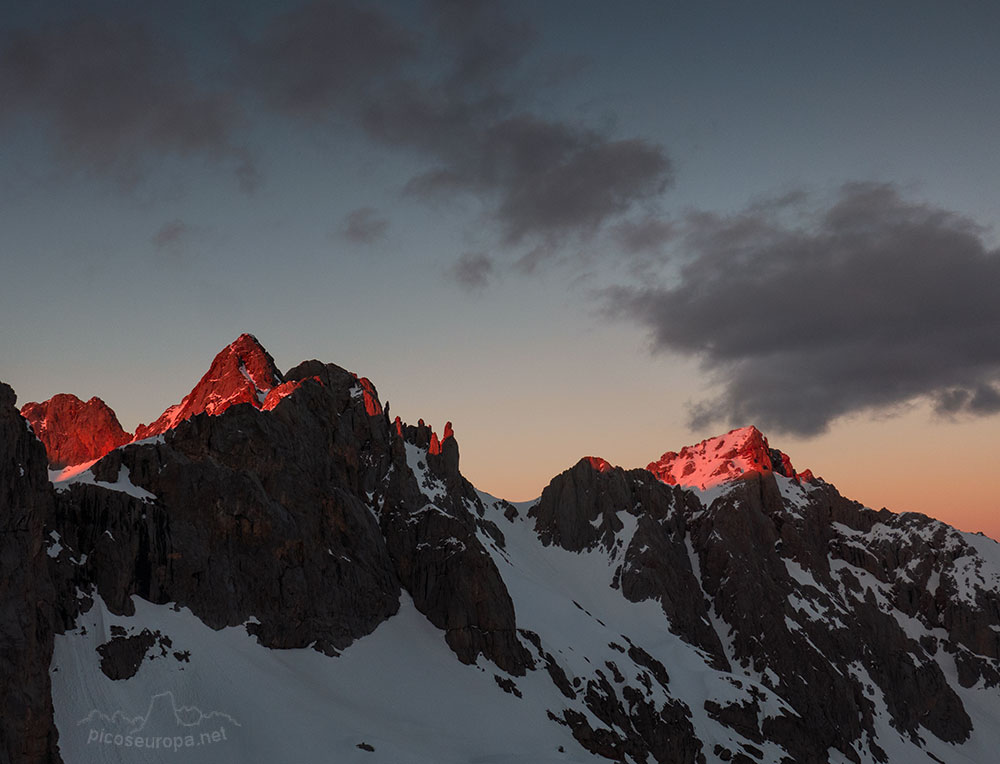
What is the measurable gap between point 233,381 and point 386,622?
178 feet

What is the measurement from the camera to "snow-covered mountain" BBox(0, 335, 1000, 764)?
8150 cm

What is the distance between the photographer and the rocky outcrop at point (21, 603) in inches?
2576

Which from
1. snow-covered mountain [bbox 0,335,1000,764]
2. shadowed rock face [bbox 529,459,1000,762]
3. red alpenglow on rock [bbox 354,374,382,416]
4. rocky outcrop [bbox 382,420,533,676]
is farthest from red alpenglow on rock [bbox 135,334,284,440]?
shadowed rock face [bbox 529,459,1000,762]

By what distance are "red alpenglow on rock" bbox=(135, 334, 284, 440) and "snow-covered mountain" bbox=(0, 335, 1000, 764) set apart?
0.73 meters

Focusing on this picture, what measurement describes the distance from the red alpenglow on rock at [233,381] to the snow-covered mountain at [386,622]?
2.39ft

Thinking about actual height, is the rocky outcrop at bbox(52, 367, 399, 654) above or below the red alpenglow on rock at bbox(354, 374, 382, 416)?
below

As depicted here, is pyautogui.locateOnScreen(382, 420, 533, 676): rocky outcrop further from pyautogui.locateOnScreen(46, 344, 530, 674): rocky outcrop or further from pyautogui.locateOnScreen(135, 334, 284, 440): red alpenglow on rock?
pyautogui.locateOnScreen(135, 334, 284, 440): red alpenglow on rock

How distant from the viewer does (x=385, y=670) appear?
4286 inches

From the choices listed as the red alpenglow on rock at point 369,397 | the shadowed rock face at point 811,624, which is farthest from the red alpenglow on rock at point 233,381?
the shadowed rock face at point 811,624

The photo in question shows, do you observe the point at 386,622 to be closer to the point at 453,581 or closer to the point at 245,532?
the point at 453,581

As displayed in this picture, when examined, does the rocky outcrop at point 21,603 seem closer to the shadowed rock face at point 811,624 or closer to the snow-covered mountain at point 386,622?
the snow-covered mountain at point 386,622

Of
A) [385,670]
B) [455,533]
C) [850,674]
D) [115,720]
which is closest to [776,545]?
[850,674]

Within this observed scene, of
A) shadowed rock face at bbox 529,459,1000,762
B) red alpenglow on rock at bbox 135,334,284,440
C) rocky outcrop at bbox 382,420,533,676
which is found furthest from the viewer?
shadowed rock face at bbox 529,459,1000,762

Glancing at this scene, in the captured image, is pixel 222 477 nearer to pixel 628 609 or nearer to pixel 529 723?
pixel 529 723
